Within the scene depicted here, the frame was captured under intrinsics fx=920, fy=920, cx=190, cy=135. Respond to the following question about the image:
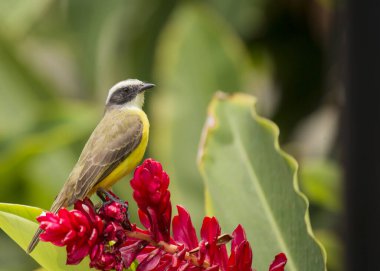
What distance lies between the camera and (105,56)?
10.5ft

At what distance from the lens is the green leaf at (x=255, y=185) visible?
3.60ft

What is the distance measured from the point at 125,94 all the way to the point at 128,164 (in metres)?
0.07

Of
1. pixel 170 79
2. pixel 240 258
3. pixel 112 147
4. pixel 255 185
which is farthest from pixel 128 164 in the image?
pixel 170 79

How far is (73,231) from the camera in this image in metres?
0.76

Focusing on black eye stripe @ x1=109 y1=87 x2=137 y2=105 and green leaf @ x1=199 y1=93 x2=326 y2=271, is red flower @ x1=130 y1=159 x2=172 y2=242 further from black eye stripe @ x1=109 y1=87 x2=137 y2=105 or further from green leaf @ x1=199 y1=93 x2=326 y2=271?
green leaf @ x1=199 y1=93 x2=326 y2=271

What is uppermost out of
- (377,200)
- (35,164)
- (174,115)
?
(377,200)

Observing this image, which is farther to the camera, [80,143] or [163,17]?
[163,17]

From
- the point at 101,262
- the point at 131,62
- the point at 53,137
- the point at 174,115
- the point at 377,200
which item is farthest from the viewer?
the point at 131,62

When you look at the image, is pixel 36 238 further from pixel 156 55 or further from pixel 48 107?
pixel 156 55

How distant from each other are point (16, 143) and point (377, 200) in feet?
4.31

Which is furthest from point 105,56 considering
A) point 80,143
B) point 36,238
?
point 36,238

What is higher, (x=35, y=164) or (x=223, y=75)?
(x=223, y=75)

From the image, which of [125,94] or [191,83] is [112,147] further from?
[191,83]

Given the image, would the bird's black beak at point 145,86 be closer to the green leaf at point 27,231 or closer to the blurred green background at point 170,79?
the green leaf at point 27,231
